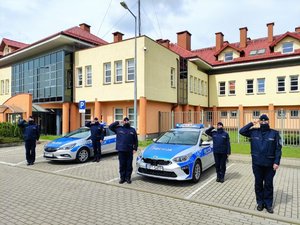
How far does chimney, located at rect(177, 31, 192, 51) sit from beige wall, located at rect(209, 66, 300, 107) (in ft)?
19.9

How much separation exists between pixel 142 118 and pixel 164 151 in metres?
11.4

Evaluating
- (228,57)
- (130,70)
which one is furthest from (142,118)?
(228,57)

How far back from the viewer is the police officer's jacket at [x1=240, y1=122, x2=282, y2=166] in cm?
526

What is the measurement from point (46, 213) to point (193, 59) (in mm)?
23592

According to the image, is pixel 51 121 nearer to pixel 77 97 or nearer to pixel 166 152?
pixel 77 97

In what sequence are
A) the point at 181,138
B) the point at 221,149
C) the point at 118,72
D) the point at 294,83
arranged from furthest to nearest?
the point at 294,83 < the point at 118,72 < the point at 181,138 < the point at 221,149

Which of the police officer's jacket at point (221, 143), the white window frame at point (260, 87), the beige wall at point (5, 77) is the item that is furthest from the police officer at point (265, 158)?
the beige wall at point (5, 77)

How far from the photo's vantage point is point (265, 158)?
207 inches

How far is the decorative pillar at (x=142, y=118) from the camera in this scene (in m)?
18.8

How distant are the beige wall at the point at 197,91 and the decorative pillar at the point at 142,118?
8540 millimetres

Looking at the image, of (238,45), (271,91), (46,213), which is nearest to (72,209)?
(46,213)

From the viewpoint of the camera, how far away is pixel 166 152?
756cm

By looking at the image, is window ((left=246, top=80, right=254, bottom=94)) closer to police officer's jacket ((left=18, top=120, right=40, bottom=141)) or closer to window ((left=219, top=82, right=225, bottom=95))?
window ((left=219, top=82, right=225, bottom=95))

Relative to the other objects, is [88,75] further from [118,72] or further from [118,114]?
[118,114]
